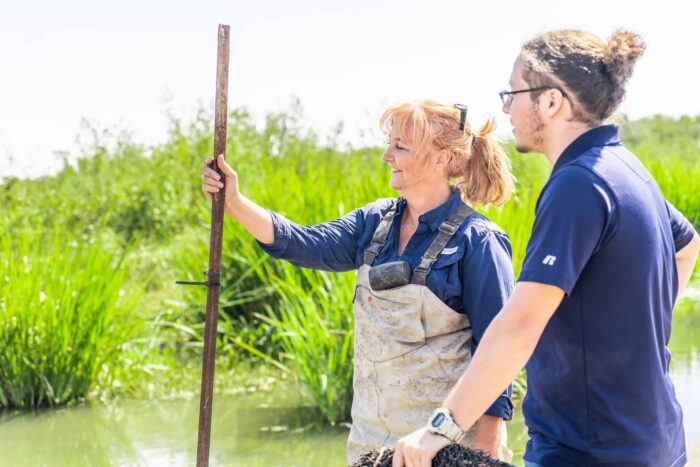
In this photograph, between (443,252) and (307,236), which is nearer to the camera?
(443,252)

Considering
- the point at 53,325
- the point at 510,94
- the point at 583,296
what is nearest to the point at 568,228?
the point at 583,296

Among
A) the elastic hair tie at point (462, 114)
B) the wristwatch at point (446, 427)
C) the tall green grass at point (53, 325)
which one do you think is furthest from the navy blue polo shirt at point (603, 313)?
the tall green grass at point (53, 325)

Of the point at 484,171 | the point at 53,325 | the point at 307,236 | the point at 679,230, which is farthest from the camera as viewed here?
the point at 53,325

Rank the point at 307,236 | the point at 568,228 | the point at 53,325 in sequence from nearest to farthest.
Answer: the point at 568,228 → the point at 307,236 → the point at 53,325

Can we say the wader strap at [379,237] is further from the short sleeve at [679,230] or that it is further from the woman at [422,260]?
the short sleeve at [679,230]

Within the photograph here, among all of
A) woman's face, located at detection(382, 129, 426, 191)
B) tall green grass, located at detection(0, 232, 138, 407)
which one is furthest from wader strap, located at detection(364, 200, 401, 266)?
tall green grass, located at detection(0, 232, 138, 407)

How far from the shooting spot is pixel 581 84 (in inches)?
78.1

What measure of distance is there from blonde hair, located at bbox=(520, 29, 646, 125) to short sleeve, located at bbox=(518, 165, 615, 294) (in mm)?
196

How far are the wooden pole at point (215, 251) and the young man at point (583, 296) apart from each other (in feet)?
3.58

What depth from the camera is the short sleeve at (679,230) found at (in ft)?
7.67

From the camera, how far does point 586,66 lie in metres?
1.98

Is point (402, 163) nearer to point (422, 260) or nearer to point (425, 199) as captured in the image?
point (425, 199)

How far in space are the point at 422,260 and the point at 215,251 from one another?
0.66 meters

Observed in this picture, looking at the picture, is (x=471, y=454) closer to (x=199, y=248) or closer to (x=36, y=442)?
(x=36, y=442)
